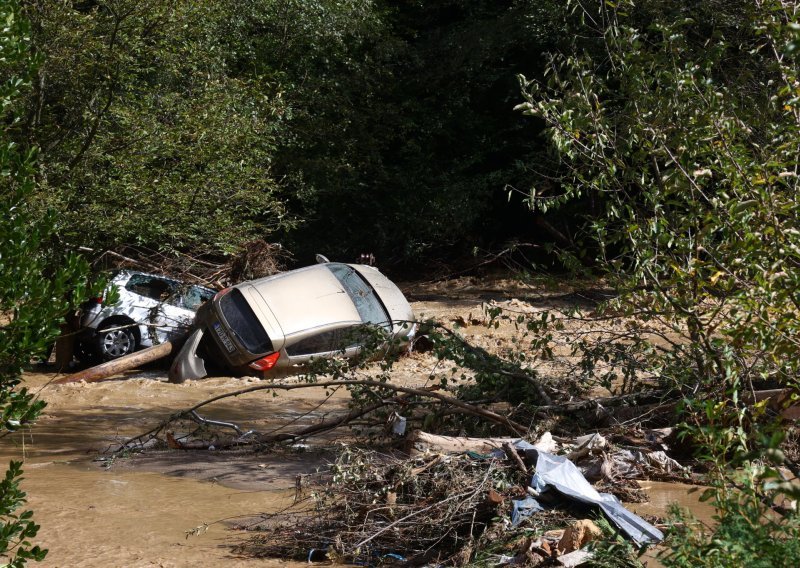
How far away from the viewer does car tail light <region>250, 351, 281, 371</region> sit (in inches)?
493

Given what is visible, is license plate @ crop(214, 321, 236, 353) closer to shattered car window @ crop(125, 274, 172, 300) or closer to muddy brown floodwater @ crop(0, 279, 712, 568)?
muddy brown floodwater @ crop(0, 279, 712, 568)

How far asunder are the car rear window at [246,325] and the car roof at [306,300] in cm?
27

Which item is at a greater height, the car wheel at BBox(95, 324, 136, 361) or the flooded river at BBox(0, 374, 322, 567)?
the car wheel at BBox(95, 324, 136, 361)

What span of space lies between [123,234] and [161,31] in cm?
306

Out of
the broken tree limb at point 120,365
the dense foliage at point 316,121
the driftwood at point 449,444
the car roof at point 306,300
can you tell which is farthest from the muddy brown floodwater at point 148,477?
the dense foliage at point 316,121

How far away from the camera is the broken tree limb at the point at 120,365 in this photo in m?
13.1

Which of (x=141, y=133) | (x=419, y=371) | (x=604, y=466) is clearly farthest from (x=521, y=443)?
(x=141, y=133)

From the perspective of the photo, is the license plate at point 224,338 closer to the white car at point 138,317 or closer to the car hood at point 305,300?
the car hood at point 305,300

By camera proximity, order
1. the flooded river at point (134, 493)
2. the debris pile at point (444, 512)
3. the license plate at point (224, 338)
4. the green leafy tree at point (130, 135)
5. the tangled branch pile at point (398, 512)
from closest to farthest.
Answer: the debris pile at point (444, 512)
the tangled branch pile at point (398, 512)
the flooded river at point (134, 493)
the green leafy tree at point (130, 135)
the license plate at point (224, 338)

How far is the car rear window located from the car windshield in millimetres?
1413

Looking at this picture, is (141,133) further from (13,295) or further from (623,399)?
(13,295)

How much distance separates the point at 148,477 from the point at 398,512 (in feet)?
10.1

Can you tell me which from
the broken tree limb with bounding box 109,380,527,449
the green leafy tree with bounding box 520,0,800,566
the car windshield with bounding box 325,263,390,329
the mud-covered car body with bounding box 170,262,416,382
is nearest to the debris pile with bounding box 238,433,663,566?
the green leafy tree with bounding box 520,0,800,566

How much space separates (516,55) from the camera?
72.9ft
